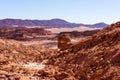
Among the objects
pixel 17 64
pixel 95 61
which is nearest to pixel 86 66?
pixel 95 61

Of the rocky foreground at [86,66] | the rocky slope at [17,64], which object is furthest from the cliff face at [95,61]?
the rocky slope at [17,64]

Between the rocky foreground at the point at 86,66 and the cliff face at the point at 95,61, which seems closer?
the rocky foreground at the point at 86,66

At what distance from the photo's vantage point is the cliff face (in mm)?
12336

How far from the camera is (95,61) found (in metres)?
13.8

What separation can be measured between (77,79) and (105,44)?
334 centimetres

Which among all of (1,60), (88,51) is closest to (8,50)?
(1,60)

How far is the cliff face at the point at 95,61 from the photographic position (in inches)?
486

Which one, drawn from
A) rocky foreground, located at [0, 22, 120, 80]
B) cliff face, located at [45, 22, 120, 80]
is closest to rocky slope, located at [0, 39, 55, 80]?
rocky foreground, located at [0, 22, 120, 80]

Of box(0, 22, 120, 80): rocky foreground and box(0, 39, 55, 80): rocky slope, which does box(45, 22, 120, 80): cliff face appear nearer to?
box(0, 22, 120, 80): rocky foreground

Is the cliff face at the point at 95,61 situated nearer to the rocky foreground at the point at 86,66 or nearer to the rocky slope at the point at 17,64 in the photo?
the rocky foreground at the point at 86,66

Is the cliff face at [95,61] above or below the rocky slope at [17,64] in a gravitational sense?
above

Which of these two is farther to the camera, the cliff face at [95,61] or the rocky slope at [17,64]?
the cliff face at [95,61]

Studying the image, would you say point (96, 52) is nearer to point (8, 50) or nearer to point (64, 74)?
point (64, 74)

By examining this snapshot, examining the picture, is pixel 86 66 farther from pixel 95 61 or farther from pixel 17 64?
pixel 17 64
